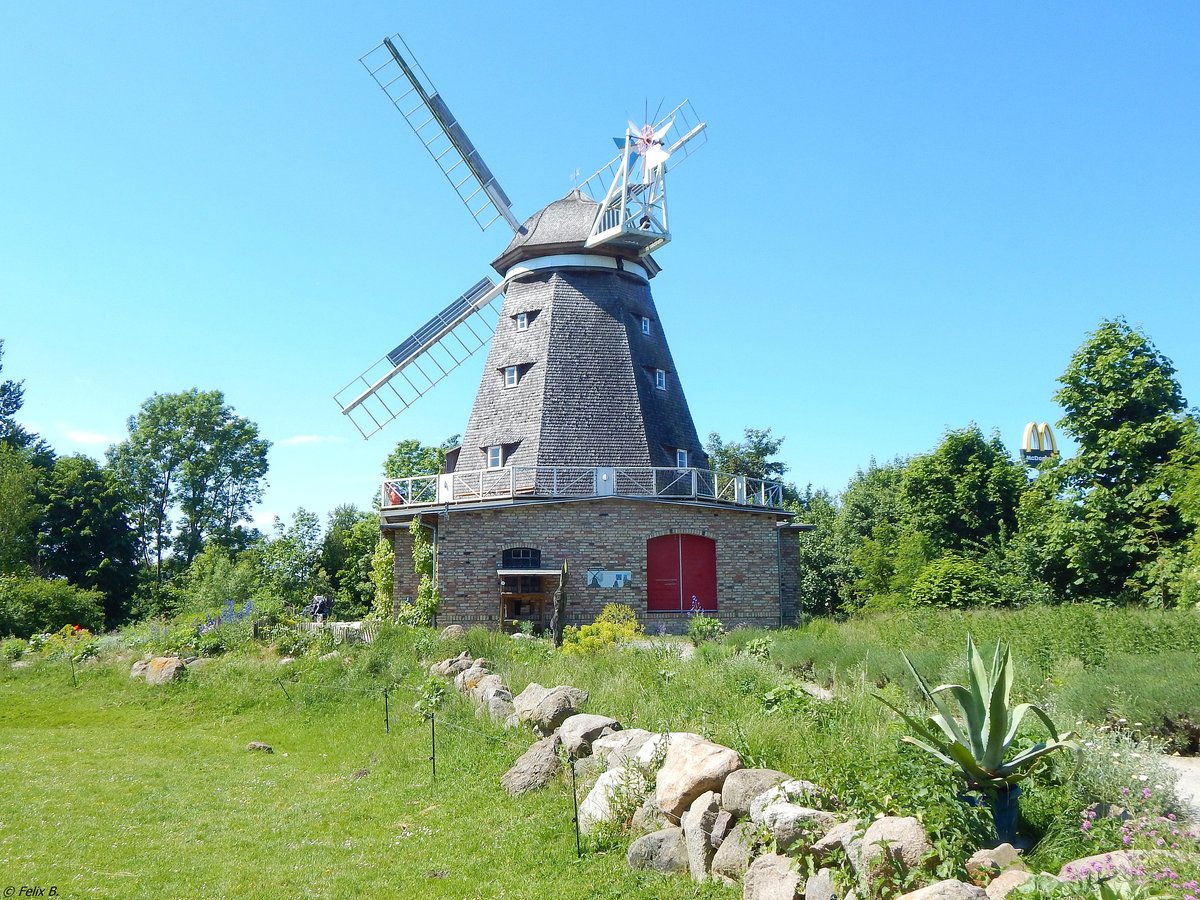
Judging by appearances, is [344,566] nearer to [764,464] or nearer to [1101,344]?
[764,464]

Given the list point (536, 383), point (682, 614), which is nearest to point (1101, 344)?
point (682, 614)

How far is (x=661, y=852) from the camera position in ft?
20.5

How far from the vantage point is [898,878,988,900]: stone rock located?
3945 millimetres

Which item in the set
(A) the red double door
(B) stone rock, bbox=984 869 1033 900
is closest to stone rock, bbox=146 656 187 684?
(A) the red double door

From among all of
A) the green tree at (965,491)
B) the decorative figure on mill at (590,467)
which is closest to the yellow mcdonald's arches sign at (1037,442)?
the green tree at (965,491)

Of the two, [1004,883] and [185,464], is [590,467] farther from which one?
[185,464]

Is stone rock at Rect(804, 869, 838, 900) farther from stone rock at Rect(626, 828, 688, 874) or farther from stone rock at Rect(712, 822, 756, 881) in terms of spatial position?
stone rock at Rect(626, 828, 688, 874)

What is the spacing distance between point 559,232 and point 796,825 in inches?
778

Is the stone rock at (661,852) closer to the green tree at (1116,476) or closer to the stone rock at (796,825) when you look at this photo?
the stone rock at (796,825)

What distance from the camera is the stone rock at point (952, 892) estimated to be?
395cm

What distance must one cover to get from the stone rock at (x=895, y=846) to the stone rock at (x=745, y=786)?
115cm

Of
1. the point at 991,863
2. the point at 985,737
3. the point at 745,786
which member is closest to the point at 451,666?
the point at 745,786

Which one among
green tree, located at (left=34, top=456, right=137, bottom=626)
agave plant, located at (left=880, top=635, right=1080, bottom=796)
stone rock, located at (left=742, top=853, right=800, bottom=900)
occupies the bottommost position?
stone rock, located at (left=742, top=853, right=800, bottom=900)

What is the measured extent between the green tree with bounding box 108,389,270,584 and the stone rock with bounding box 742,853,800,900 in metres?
38.4
